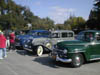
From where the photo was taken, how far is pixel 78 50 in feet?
26.4

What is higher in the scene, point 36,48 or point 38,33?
point 38,33

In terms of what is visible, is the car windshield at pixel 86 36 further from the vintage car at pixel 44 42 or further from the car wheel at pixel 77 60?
the vintage car at pixel 44 42

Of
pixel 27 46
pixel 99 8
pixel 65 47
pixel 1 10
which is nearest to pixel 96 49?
pixel 65 47

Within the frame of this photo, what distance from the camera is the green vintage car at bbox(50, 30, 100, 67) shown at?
792 centimetres

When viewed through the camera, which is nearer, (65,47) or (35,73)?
(35,73)

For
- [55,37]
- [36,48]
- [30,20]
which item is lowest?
[36,48]

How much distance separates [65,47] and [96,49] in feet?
6.25

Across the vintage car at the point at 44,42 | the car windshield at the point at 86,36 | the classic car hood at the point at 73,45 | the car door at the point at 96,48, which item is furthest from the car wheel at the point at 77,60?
the vintage car at the point at 44,42

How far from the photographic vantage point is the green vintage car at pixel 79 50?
7916mm

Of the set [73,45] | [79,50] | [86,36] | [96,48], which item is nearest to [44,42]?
[86,36]

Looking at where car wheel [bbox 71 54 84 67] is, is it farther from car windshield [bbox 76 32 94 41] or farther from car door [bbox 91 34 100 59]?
car windshield [bbox 76 32 94 41]

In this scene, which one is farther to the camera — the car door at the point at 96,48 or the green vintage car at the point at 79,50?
the car door at the point at 96,48

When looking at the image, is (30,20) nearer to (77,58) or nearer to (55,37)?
(55,37)

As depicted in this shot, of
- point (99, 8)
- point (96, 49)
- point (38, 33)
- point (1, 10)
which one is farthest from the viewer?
point (1, 10)
